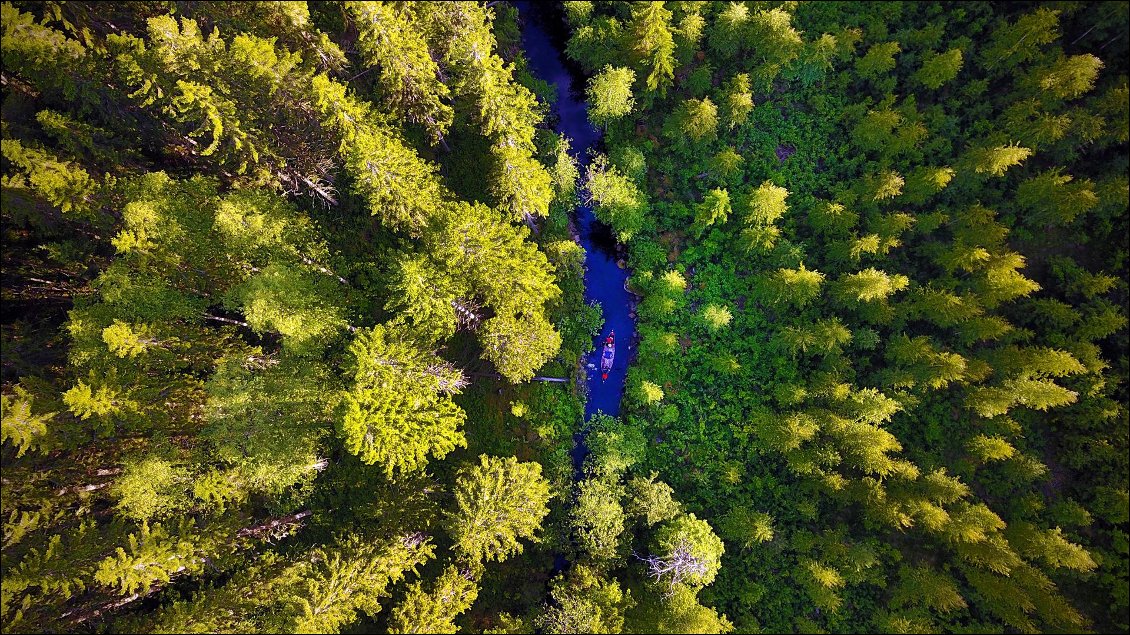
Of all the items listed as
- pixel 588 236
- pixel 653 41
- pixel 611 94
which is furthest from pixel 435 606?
pixel 653 41

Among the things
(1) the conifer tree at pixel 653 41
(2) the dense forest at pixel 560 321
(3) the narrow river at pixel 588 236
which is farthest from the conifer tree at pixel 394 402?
(1) the conifer tree at pixel 653 41

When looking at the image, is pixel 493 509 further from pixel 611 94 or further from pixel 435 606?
pixel 611 94

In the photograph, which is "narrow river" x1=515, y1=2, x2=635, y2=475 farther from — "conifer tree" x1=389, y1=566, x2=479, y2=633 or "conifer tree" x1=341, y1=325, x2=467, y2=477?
"conifer tree" x1=341, y1=325, x2=467, y2=477

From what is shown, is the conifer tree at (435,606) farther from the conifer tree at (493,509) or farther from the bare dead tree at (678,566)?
the bare dead tree at (678,566)

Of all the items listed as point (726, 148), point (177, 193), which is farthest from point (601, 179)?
point (177, 193)

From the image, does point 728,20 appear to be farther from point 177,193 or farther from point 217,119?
point 177,193
